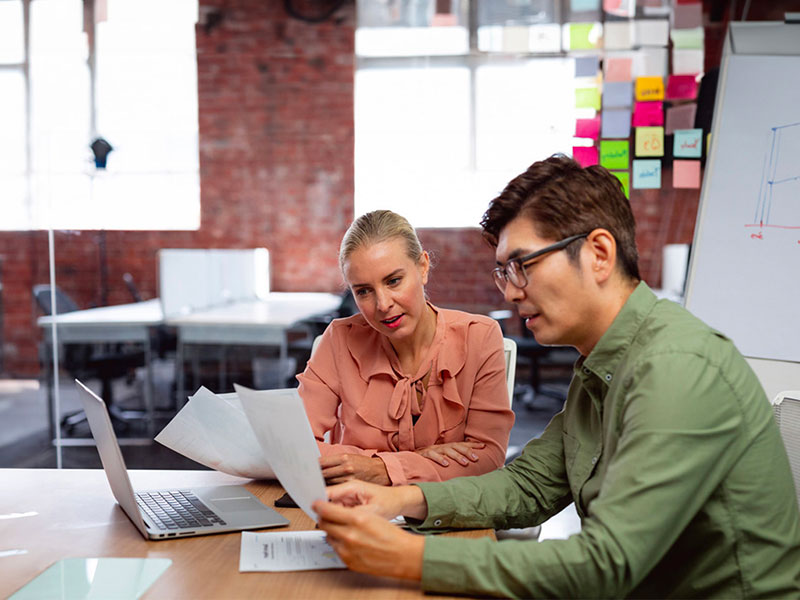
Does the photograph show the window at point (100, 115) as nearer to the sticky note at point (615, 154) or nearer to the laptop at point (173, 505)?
the sticky note at point (615, 154)

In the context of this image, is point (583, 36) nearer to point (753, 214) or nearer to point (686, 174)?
point (686, 174)

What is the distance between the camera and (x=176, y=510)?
130 cm

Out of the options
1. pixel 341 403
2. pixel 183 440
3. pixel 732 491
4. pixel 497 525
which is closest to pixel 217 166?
pixel 341 403

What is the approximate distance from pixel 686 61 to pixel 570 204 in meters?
2.44

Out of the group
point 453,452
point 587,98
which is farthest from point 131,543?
point 587,98

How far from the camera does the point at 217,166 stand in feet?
11.1

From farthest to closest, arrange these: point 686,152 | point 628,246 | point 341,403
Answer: point 686,152 → point 341,403 → point 628,246

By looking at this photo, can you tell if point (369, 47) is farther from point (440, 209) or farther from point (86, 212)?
point (86, 212)

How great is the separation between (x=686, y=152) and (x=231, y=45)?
203 centimetres

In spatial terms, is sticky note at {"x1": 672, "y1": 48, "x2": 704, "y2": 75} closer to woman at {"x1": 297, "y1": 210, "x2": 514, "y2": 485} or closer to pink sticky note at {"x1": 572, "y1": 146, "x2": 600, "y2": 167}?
pink sticky note at {"x1": 572, "y1": 146, "x2": 600, "y2": 167}

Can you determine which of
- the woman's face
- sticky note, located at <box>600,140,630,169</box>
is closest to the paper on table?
the woman's face

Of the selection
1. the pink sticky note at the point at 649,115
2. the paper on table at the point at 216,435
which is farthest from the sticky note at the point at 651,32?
the paper on table at the point at 216,435

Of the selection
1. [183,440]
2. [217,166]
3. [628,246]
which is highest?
[217,166]

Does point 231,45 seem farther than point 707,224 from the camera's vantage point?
Yes
